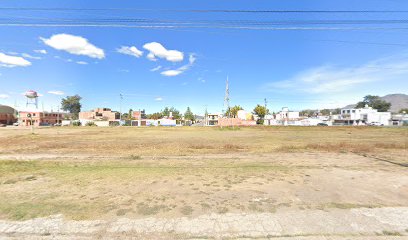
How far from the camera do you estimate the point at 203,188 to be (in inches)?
271

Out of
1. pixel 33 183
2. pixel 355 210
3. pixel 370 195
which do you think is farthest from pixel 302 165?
pixel 33 183

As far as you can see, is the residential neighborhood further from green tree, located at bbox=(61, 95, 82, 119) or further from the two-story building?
green tree, located at bbox=(61, 95, 82, 119)

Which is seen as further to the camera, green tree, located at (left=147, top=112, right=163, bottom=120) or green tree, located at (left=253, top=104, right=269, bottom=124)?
green tree, located at (left=147, top=112, right=163, bottom=120)

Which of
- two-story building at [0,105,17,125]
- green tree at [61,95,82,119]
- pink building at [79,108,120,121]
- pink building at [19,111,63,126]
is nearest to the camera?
pink building at [19,111,63,126]

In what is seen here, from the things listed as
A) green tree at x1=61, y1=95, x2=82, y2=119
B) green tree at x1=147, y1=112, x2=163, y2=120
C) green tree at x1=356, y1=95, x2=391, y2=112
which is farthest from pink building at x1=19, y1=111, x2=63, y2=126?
green tree at x1=356, y1=95, x2=391, y2=112

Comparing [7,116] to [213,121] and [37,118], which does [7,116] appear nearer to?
[37,118]

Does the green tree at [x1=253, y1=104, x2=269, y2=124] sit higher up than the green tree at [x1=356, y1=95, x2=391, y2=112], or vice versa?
the green tree at [x1=356, y1=95, x2=391, y2=112]

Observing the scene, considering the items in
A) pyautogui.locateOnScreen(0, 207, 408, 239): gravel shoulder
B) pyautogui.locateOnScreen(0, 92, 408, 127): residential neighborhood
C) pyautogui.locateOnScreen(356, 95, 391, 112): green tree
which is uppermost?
pyautogui.locateOnScreen(356, 95, 391, 112): green tree

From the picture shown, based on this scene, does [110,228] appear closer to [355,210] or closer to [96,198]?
[96,198]

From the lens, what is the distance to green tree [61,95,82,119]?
121000mm

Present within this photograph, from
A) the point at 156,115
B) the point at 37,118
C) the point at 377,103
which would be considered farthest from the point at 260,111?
the point at 37,118

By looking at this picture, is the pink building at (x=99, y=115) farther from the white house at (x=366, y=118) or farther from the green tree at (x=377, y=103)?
the green tree at (x=377, y=103)

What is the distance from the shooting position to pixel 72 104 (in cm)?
12156

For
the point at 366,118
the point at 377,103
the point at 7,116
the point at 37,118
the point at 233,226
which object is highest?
the point at 377,103
